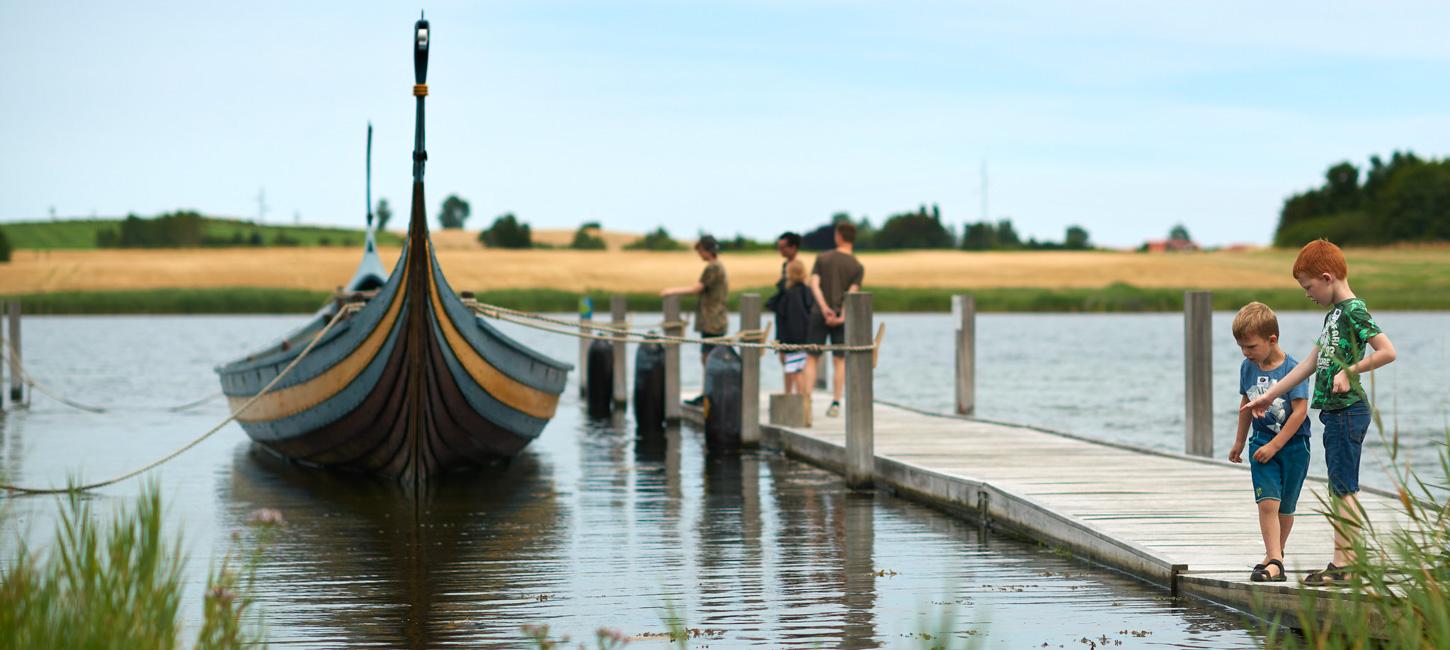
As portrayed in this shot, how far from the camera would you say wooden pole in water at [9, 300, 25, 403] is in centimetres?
2333

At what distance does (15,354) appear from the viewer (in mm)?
23469

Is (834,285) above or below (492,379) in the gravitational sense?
above

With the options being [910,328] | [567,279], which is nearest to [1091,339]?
[910,328]

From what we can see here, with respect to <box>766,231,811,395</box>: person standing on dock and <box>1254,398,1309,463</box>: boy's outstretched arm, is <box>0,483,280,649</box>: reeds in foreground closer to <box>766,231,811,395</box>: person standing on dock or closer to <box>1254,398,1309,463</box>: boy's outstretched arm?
<box>1254,398,1309,463</box>: boy's outstretched arm

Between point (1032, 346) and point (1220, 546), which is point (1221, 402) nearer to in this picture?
point (1220, 546)

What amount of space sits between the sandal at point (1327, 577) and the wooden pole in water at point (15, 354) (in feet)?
67.0

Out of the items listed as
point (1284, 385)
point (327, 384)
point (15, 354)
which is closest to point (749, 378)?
point (327, 384)

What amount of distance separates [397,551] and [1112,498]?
12.9 feet

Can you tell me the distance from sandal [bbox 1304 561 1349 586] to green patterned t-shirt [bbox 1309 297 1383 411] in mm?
601

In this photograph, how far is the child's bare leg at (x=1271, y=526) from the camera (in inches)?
262

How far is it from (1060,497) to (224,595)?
19.8ft

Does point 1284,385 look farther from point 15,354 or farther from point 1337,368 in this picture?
point 15,354

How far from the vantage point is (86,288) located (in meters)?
69.4

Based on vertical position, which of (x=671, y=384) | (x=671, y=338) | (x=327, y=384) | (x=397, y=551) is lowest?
(x=397, y=551)
